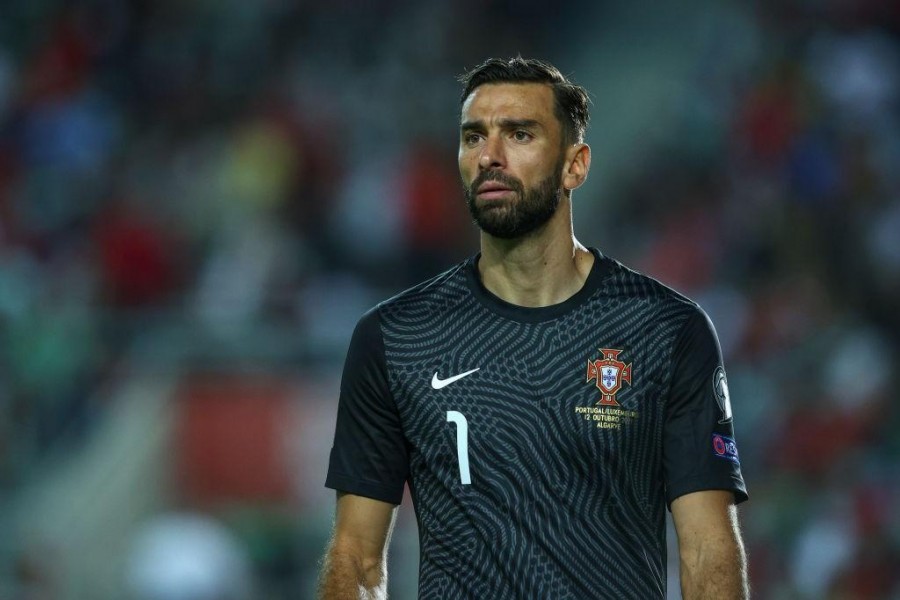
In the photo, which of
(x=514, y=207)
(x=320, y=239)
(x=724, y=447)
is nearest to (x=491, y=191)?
(x=514, y=207)

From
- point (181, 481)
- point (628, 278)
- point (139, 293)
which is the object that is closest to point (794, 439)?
point (181, 481)

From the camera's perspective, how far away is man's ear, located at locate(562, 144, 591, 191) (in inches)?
171

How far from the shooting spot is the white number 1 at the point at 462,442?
13.4ft

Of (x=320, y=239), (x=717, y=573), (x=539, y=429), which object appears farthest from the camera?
(x=320, y=239)

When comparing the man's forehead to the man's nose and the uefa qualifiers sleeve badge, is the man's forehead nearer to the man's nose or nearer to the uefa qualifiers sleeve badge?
the man's nose

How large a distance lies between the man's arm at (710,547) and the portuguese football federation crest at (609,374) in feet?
1.04

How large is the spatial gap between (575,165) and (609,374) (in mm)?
635

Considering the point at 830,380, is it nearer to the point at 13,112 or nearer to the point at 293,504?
the point at 293,504

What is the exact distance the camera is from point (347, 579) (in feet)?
13.6

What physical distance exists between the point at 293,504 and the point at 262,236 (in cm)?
→ 218

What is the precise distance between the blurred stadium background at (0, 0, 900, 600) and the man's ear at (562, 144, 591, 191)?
392 cm

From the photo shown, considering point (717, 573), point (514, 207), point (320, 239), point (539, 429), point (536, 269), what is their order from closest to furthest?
point (717, 573) → point (539, 429) → point (514, 207) → point (536, 269) → point (320, 239)

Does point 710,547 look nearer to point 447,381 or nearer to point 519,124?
point 447,381

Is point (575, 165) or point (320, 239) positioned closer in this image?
point (575, 165)
